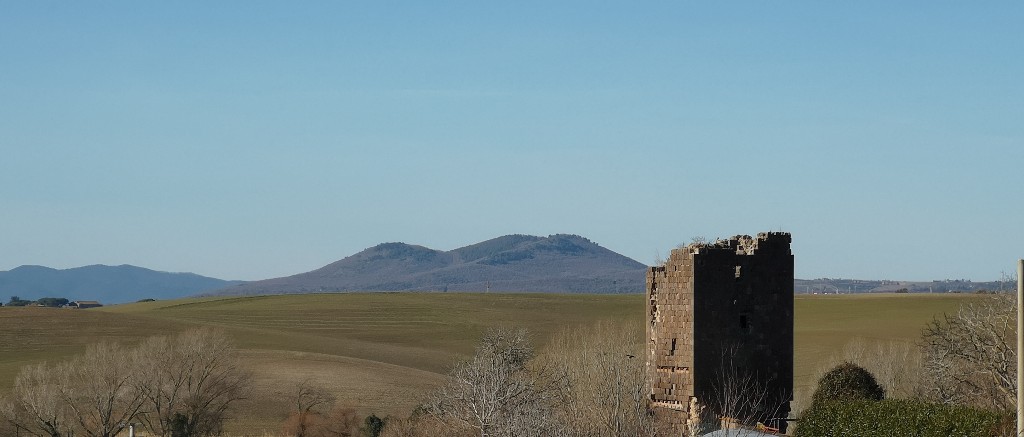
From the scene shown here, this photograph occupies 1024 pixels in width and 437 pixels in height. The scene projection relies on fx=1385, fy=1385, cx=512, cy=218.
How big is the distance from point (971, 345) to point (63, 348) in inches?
2820

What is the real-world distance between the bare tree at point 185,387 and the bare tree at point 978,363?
1404 inches

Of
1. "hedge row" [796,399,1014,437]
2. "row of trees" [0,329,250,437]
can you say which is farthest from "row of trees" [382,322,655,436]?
"row of trees" [0,329,250,437]

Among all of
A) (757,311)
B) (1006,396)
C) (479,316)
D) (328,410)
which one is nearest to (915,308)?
(479,316)

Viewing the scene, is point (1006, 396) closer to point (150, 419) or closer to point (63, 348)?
point (150, 419)

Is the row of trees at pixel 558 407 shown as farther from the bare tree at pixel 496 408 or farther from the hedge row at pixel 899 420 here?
the hedge row at pixel 899 420

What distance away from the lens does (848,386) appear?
39406 millimetres

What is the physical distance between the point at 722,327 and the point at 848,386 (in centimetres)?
794

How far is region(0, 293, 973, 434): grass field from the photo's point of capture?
274 ft

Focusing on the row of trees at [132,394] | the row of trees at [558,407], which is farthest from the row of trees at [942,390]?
the row of trees at [132,394]

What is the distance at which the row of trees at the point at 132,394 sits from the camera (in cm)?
6369

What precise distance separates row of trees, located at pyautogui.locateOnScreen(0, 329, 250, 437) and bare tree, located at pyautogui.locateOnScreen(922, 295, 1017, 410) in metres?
36.0

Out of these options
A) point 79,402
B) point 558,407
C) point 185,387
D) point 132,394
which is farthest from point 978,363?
point 79,402

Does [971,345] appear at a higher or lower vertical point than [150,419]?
higher

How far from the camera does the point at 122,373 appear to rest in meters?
68.2
